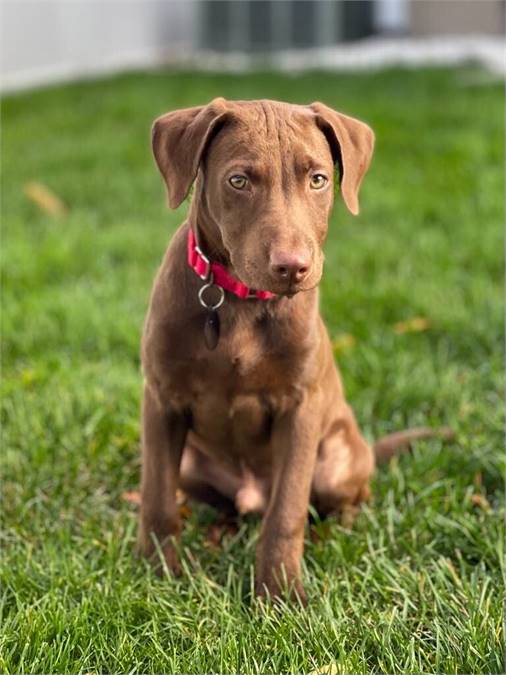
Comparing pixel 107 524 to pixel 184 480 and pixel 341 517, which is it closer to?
Result: pixel 184 480

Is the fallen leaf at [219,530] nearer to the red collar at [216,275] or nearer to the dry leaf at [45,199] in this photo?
the red collar at [216,275]

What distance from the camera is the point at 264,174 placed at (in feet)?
9.23

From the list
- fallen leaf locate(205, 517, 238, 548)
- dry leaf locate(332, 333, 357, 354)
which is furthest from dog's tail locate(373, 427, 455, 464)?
dry leaf locate(332, 333, 357, 354)

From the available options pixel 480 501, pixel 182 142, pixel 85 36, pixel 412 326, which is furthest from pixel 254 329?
pixel 85 36

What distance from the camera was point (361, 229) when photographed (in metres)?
7.19

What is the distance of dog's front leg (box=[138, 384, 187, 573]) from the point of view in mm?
3305

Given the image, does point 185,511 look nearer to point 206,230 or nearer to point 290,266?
point 206,230

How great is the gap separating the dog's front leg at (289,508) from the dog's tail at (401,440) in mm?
834

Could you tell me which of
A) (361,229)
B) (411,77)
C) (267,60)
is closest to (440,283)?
(361,229)

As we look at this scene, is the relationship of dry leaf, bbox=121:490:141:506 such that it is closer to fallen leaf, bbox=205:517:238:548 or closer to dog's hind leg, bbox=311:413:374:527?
fallen leaf, bbox=205:517:238:548

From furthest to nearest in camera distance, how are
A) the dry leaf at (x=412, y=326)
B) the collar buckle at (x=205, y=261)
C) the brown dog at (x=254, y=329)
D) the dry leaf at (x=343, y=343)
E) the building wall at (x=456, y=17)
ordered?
A: the building wall at (x=456, y=17) < the dry leaf at (x=412, y=326) < the dry leaf at (x=343, y=343) < the collar buckle at (x=205, y=261) < the brown dog at (x=254, y=329)

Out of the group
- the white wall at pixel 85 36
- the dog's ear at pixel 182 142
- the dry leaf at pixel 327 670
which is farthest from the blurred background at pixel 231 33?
the dry leaf at pixel 327 670

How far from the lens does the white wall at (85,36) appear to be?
15234 mm

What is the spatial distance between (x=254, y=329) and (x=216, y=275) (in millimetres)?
204
